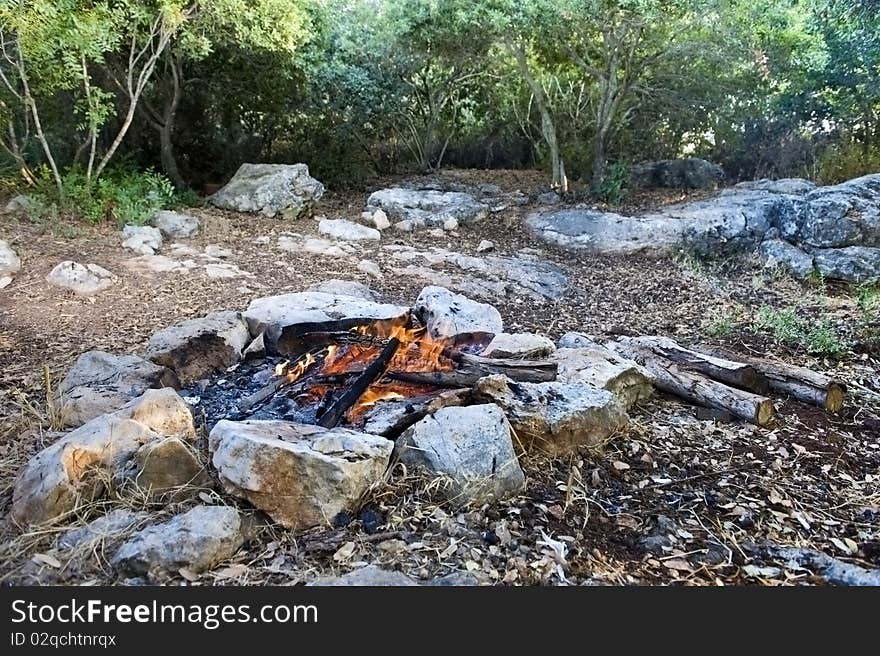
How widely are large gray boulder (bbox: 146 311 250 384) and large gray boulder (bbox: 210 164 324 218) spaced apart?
4.07m

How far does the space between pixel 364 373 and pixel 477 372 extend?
0.51m

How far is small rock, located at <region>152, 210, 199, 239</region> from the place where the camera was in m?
5.97

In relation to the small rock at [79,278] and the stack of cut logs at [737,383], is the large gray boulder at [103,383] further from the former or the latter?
the stack of cut logs at [737,383]

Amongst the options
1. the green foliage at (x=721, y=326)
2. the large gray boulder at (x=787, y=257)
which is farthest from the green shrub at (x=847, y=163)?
the green foliage at (x=721, y=326)

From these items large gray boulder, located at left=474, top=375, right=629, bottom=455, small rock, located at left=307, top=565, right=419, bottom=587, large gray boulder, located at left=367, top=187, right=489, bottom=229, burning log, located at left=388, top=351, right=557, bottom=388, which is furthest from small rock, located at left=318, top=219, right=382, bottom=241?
small rock, located at left=307, top=565, right=419, bottom=587

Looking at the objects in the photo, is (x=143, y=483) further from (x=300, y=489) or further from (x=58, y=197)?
(x=58, y=197)

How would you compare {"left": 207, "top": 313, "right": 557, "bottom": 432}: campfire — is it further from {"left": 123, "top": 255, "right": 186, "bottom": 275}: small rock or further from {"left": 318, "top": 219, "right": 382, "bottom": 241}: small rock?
{"left": 318, "top": 219, "right": 382, "bottom": 241}: small rock

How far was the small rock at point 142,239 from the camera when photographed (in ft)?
17.6

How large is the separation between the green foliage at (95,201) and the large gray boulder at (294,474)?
4658 mm

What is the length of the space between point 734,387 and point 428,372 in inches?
61.7

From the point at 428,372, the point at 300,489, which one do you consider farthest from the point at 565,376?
the point at 300,489

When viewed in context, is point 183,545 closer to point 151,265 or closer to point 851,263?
point 151,265

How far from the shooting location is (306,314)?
11.5ft

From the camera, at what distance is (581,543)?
2039 millimetres
